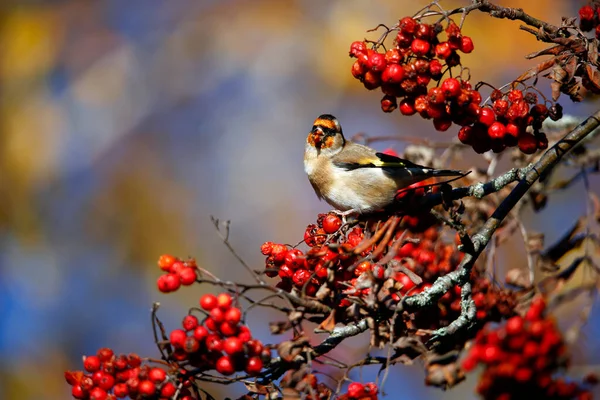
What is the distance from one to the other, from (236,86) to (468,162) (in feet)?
12.5

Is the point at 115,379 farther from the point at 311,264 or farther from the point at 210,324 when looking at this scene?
the point at 311,264

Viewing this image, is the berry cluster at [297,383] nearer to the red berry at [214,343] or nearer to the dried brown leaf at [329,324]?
the dried brown leaf at [329,324]

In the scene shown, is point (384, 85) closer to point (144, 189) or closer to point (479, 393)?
point (479, 393)

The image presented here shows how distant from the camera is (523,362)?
2637 millimetres

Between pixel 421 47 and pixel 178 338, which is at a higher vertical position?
pixel 421 47

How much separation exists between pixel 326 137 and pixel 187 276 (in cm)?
270

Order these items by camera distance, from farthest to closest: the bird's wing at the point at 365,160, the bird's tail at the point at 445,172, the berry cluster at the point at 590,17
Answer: the bird's wing at the point at 365,160
the bird's tail at the point at 445,172
the berry cluster at the point at 590,17

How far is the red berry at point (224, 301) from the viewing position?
2584mm

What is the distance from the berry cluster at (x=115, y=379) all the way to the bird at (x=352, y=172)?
1576 mm

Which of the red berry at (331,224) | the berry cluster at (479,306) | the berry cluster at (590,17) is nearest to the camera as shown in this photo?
the berry cluster at (590,17)

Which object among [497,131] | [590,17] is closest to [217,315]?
[497,131]

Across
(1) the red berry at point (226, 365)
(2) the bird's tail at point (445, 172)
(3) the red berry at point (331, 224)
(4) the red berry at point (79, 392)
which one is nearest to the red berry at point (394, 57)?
(3) the red berry at point (331, 224)

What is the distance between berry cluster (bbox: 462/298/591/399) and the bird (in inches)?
Result: 53.5

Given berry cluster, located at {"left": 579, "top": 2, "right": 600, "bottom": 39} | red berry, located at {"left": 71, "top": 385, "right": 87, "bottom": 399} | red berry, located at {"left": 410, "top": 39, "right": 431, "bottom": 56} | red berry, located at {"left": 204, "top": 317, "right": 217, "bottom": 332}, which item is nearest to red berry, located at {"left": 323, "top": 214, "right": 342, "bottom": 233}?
red berry, located at {"left": 410, "top": 39, "right": 431, "bottom": 56}
